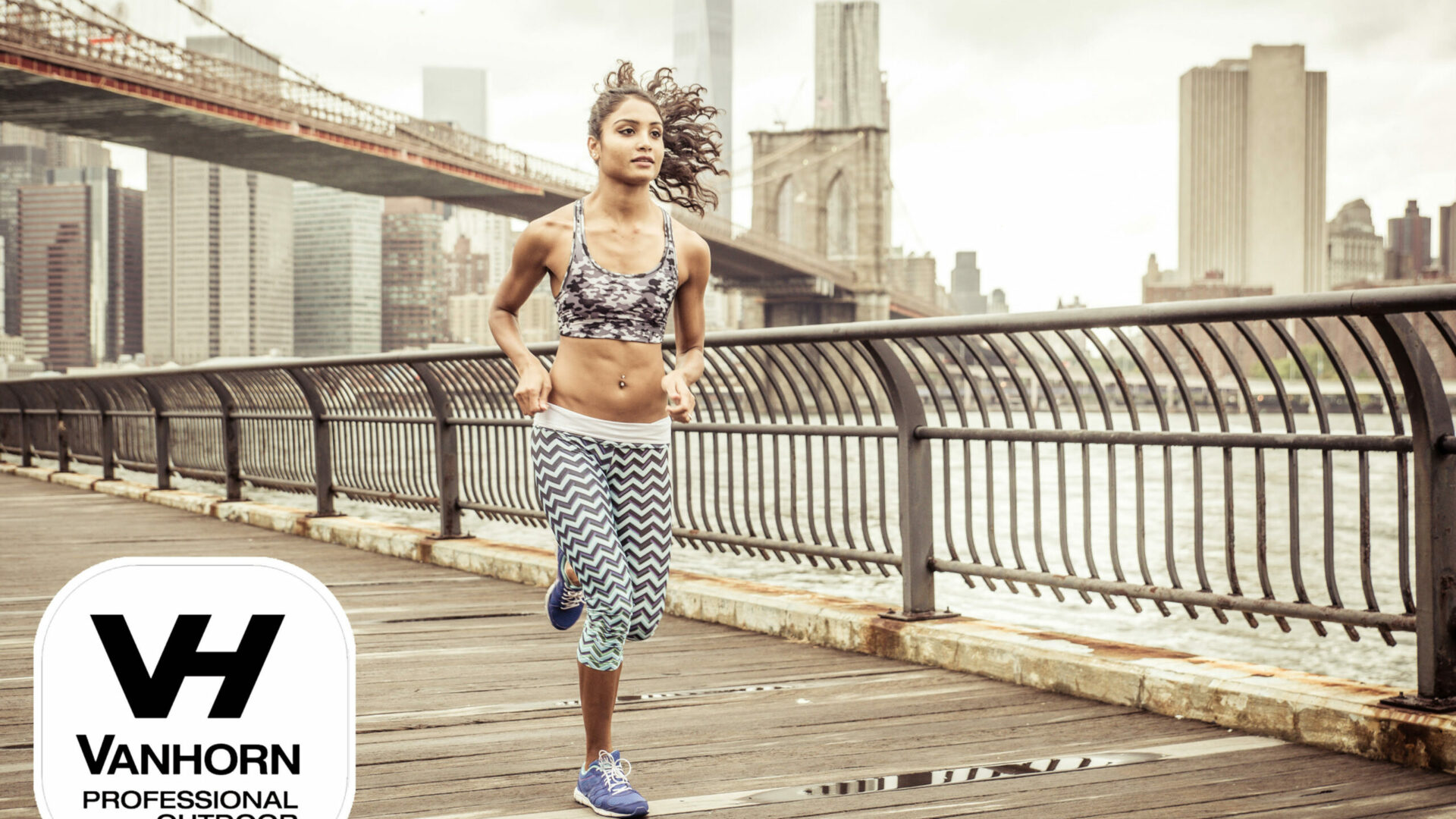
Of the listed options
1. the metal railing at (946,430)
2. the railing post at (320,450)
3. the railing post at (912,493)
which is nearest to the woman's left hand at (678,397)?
the metal railing at (946,430)

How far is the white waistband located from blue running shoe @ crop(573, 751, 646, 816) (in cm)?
62

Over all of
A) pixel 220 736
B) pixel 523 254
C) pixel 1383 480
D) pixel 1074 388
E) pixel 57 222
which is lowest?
pixel 1383 480

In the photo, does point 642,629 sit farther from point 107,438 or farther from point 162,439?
point 107,438

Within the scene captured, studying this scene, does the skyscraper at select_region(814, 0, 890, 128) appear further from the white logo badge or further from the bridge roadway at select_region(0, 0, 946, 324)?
the white logo badge

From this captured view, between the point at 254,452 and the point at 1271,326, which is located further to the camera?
the point at 254,452

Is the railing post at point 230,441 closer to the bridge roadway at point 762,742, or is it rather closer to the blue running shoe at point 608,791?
the bridge roadway at point 762,742

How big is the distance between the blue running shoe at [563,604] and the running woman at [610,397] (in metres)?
0.19

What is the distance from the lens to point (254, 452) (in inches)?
401

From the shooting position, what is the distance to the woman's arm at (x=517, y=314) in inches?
108

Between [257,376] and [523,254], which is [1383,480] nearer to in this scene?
[257,376]

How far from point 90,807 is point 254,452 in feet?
28.8

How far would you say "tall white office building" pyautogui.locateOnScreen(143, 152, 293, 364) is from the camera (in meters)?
136

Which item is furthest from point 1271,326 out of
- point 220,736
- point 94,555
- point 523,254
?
point 94,555

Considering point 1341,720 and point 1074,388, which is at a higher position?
point 1074,388
